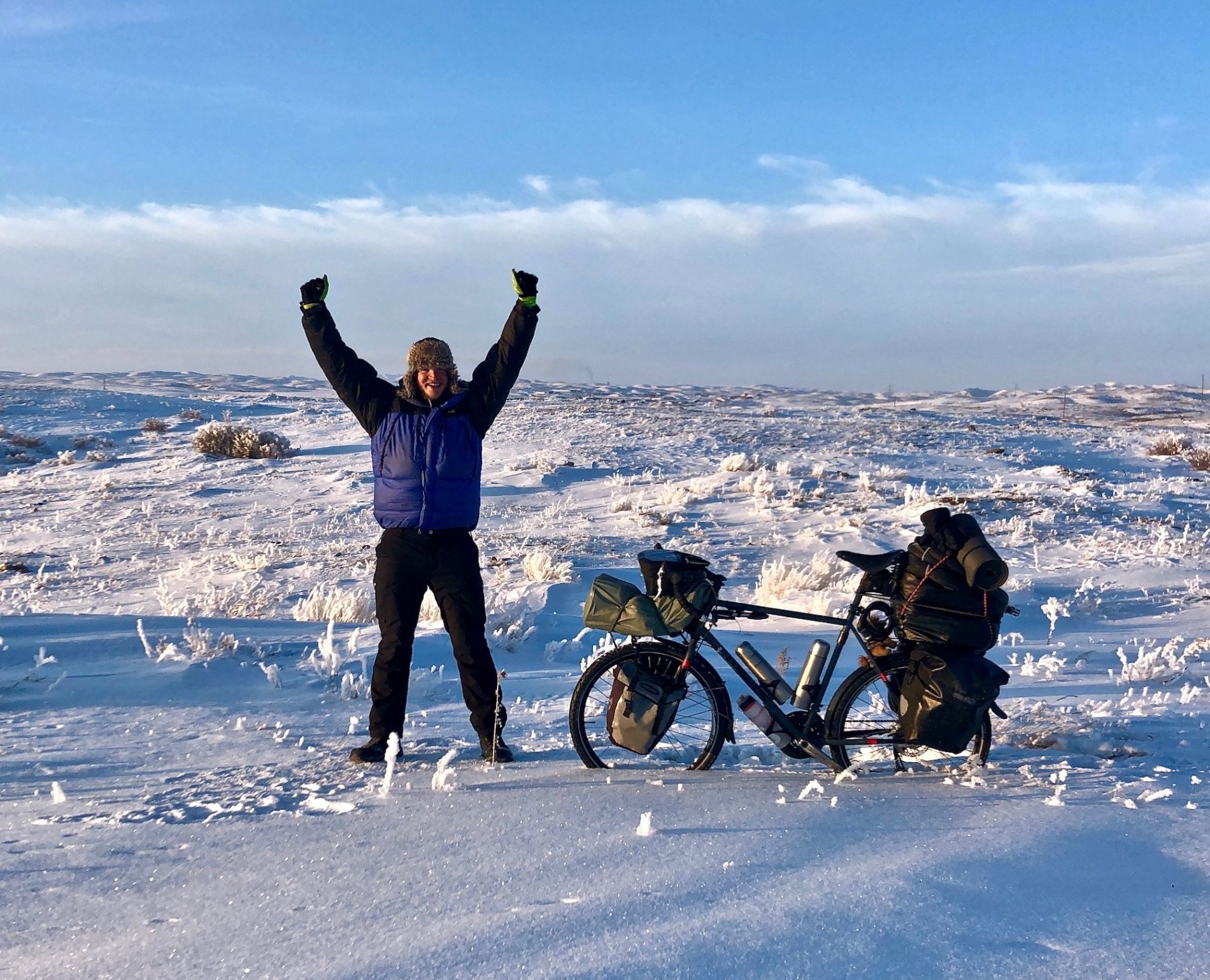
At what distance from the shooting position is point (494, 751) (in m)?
4.62

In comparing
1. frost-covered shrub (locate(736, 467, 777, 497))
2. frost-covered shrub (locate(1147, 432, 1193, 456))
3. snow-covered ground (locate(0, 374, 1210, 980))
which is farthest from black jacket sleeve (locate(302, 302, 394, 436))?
frost-covered shrub (locate(1147, 432, 1193, 456))

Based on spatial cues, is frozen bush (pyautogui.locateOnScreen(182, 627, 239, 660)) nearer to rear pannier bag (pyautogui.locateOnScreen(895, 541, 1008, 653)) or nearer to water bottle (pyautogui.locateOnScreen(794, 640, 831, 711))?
water bottle (pyautogui.locateOnScreen(794, 640, 831, 711))

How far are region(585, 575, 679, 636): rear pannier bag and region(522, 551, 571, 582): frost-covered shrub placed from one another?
5288 mm

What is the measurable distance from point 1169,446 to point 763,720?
20.7 m

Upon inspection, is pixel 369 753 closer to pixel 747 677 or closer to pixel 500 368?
pixel 747 677

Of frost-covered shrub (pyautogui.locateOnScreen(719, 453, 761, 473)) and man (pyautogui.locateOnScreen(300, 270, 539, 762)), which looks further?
frost-covered shrub (pyautogui.locateOnScreen(719, 453, 761, 473))

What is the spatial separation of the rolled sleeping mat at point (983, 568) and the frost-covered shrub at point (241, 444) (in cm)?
1685

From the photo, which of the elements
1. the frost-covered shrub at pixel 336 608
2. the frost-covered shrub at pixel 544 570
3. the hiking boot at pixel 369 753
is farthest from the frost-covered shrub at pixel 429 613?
the hiking boot at pixel 369 753

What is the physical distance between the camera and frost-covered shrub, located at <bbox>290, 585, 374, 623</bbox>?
809cm

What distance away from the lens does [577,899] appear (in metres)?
3.00

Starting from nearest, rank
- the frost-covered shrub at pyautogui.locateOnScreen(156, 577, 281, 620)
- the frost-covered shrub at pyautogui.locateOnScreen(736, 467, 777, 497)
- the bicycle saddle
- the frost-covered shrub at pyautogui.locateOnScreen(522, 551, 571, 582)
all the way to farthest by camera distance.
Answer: the bicycle saddle, the frost-covered shrub at pyautogui.locateOnScreen(156, 577, 281, 620), the frost-covered shrub at pyautogui.locateOnScreen(522, 551, 571, 582), the frost-covered shrub at pyautogui.locateOnScreen(736, 467, 777, 497)

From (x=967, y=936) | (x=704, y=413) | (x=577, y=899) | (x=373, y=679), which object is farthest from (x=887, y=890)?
(x=704, y=413)

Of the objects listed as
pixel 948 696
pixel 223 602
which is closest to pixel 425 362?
pixel 948 696

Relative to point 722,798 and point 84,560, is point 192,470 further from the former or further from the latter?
point 722,798
